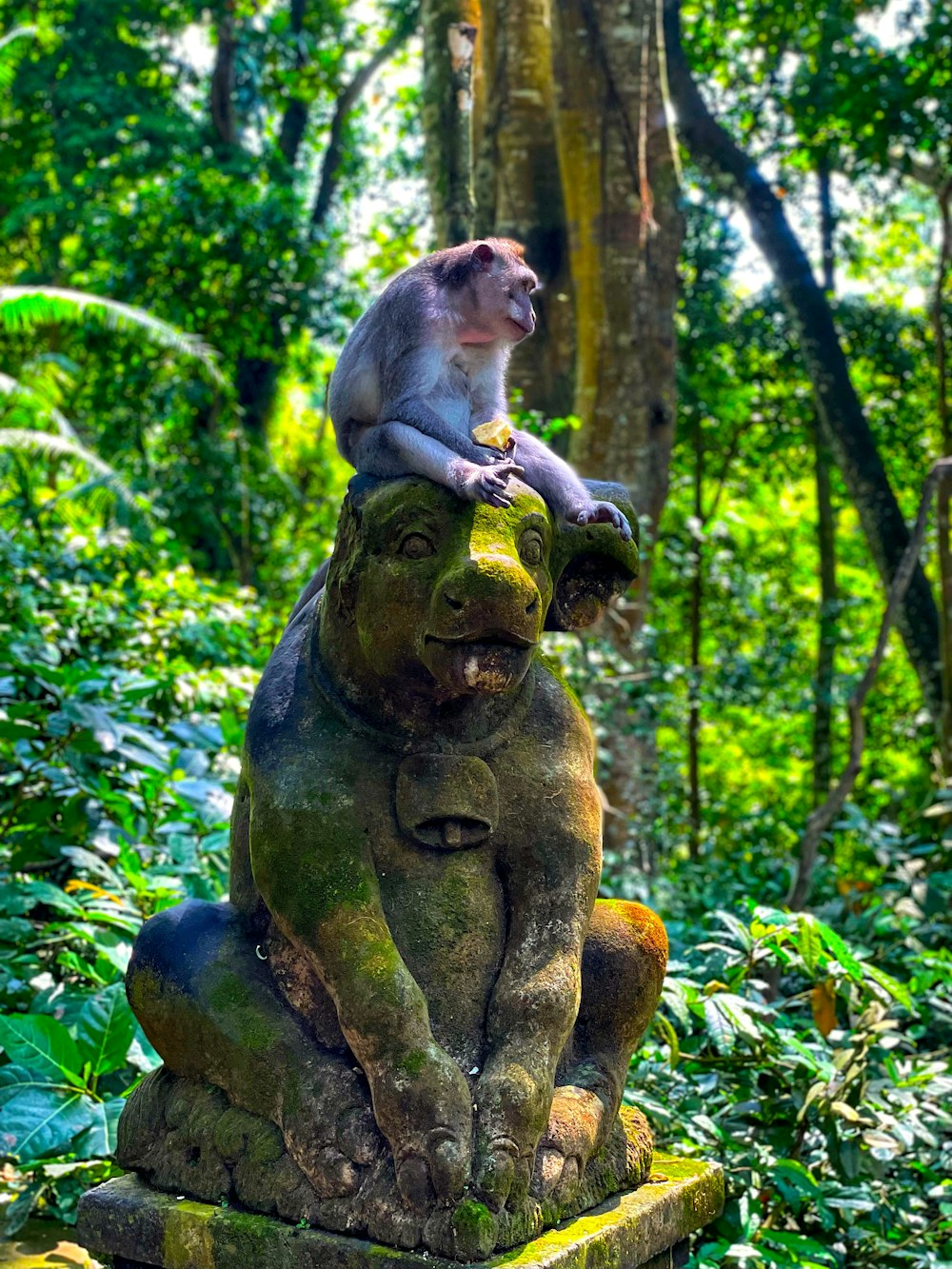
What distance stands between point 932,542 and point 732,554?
2.22m

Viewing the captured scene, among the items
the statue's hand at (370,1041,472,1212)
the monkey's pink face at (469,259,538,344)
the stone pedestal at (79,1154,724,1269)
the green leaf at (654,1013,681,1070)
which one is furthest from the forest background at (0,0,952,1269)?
the monkey's pink face at (469,259,538,344)

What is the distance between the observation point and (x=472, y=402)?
306cm

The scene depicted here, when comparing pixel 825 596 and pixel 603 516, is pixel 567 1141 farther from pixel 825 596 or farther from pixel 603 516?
pixel 825 596

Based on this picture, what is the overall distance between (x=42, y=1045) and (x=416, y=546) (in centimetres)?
169

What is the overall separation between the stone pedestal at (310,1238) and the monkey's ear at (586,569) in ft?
3.96

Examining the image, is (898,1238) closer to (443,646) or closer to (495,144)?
(443,646)

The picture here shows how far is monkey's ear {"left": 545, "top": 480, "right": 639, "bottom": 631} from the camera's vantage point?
9.57ft

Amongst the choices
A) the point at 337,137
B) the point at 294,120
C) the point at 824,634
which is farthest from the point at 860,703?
the point at 294,120

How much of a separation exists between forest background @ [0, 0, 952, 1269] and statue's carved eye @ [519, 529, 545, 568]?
150 centimetres

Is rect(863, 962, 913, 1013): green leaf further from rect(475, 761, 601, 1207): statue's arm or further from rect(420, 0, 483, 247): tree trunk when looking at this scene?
rect(420, 0, 483, 247): tree trunk

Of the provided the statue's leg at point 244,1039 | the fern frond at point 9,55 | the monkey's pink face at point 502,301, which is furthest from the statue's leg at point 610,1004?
the fern frond at point 9,55

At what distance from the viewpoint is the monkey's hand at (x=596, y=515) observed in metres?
2.92

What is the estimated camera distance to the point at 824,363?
10.3 m

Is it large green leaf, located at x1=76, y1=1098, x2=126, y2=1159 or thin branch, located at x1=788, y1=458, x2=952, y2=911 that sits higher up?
thin branch, located at x1=788, y1=458, x2=952, y2=911
